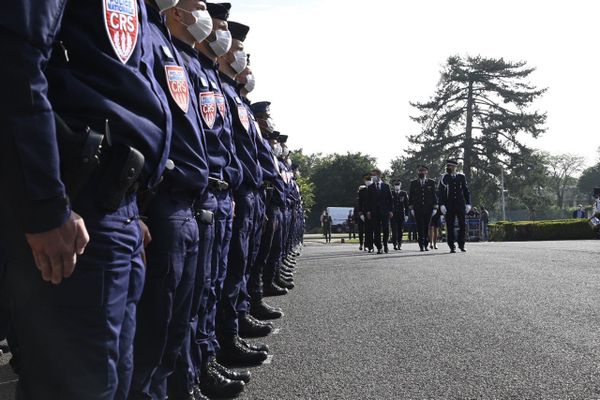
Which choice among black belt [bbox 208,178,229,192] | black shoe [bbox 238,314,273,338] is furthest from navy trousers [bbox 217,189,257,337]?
black belt [bbox 208,178,229,192]

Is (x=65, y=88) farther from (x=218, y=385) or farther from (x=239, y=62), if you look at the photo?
(x=239, y=62)

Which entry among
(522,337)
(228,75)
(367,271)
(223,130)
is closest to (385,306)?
(522,337)

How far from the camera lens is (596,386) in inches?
142

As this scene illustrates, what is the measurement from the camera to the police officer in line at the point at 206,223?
11.1 ft

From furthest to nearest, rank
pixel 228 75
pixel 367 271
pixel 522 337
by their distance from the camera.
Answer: pixel 367 271 < pixel 228 75 < pixel 522 337

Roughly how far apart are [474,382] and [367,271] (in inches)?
283

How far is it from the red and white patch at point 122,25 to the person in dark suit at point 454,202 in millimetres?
14200

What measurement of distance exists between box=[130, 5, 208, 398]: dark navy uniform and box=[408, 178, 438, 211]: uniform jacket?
14763 millimetres

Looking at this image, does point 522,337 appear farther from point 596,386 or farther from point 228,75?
point 228,75

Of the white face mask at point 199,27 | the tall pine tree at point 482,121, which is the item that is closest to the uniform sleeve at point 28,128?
the white face mask at point 199,27

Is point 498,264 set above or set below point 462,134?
below

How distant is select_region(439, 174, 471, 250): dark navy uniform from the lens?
52.2 ft

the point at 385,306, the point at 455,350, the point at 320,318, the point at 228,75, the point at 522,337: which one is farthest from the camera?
the point at 385,306

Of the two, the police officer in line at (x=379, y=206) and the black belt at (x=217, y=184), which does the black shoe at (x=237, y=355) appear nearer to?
the black belt at (x=217, y=184)
